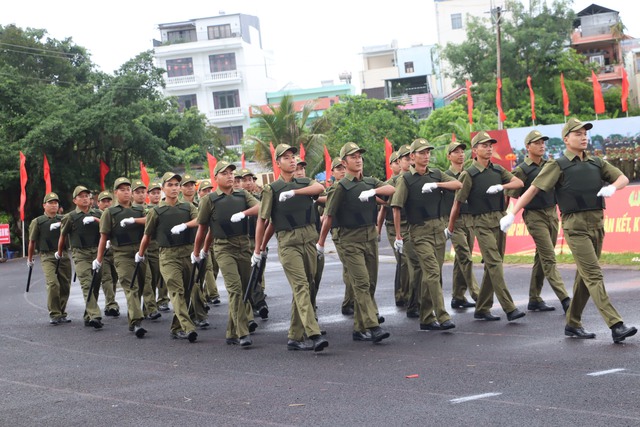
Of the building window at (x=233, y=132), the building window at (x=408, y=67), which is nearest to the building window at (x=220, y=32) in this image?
the building window at (x=233, y=132)

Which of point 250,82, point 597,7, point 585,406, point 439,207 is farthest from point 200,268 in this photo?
point 250,82

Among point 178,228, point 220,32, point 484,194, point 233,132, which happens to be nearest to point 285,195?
point 178,228

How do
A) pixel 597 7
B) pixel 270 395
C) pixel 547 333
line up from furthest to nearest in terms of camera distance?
pixel 597 7, pixel 547 333, pixel 270 395

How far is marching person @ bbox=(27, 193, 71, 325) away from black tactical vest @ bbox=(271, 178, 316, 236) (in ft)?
18.9

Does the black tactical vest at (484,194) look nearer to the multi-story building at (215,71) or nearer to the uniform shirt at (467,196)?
the uniform shirt at (467,196)

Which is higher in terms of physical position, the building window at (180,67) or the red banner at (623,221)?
the building window at (180,67)

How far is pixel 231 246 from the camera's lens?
11.3 metres

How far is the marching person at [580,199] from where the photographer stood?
9.20 m

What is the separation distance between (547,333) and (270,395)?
3.45 m

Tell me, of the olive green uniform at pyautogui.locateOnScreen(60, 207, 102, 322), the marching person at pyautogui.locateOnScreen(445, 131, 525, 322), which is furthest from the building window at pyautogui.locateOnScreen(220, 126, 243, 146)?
the marching person at pyautogui.locateOnScreen(445, 131, 525, 322)

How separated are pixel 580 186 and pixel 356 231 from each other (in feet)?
8.44

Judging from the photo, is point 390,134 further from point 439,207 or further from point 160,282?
point 439,207

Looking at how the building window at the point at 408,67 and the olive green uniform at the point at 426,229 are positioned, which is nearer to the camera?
the olive green uniform at the point at 426,229

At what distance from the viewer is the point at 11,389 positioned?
928 centimetres
